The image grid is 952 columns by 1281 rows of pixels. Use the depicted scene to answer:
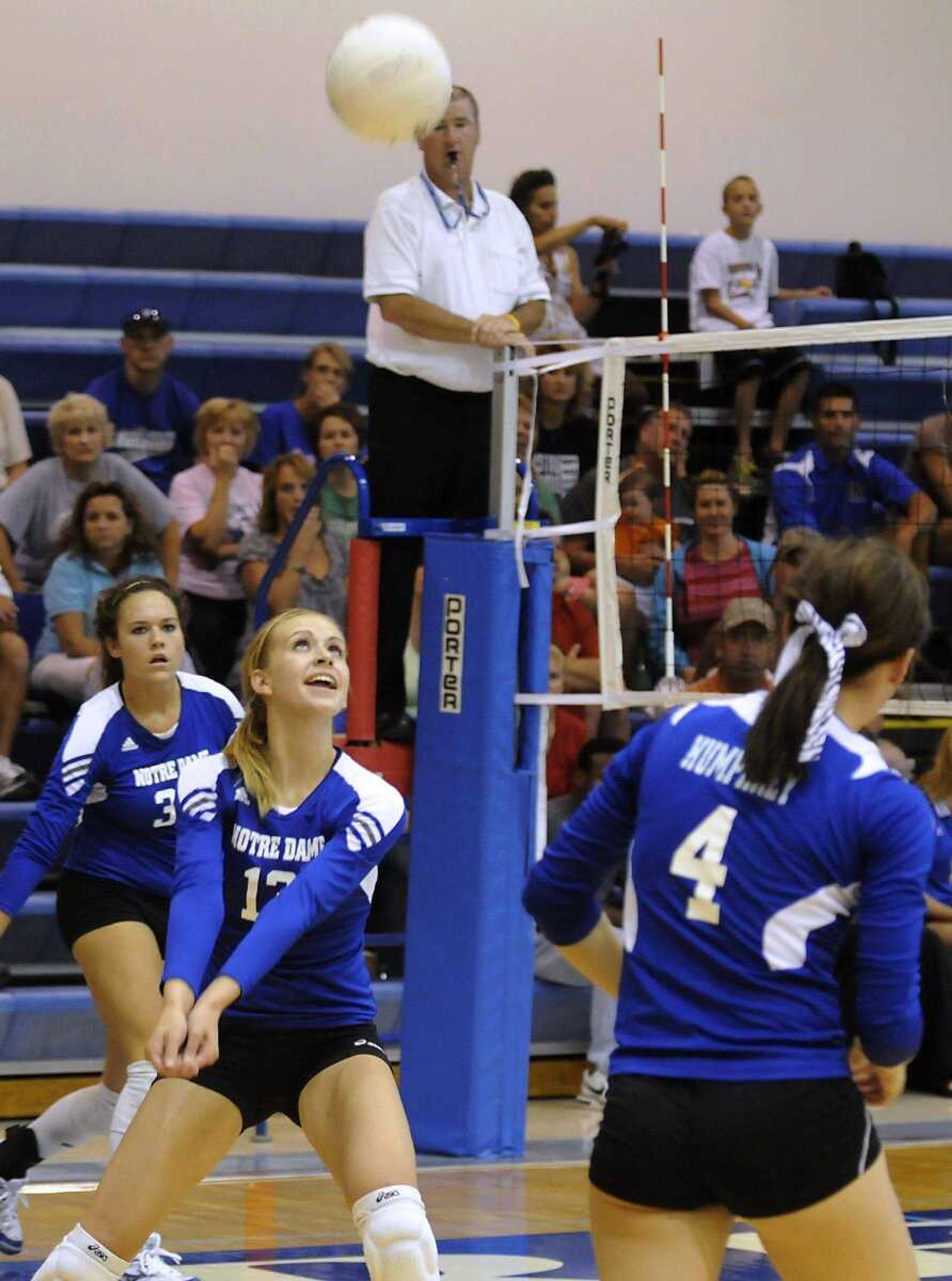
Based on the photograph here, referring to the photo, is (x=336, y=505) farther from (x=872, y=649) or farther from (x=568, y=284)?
(x=872, y=649)

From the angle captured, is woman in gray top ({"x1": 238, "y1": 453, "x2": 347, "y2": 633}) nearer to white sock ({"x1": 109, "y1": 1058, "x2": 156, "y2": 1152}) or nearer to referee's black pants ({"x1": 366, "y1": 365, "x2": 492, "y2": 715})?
referee's black pants ({"x1": 366, "y1": 365, "x2": 492, "y2": 715})

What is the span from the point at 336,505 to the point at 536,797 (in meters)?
2.10

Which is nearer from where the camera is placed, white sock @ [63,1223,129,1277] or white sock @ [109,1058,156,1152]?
white sock @ [63,1223,129,1277]

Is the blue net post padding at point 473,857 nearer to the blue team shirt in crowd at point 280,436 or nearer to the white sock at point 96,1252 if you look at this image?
the blue team shirt in crowd at point 280,436

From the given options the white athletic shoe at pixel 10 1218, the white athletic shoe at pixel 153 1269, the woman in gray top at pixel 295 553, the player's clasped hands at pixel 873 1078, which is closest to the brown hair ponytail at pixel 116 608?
the white athletic shoe at pixel 10 1218

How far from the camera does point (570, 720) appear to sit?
8.28 m

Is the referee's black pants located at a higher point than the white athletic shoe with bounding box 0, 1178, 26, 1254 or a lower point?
higher

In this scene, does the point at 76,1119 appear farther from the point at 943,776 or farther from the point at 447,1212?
the point at 943,776

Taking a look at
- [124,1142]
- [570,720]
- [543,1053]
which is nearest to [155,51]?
[570,720]

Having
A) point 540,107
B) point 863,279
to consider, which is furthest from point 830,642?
point 540,107

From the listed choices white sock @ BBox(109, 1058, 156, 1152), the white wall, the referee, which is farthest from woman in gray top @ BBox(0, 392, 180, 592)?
white sock @ BBox(109, 1058, 156, 1152)

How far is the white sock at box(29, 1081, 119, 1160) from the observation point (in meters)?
5.51

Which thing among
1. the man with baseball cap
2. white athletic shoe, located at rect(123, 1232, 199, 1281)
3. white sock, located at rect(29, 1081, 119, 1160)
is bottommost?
white athletic shoe, located at rect(123, 1232, 199, 1281)

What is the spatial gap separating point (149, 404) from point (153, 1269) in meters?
5.25
